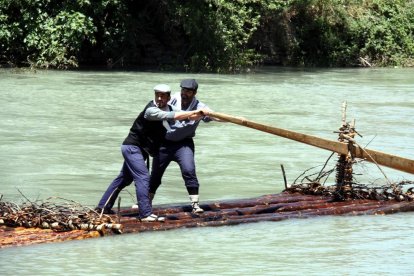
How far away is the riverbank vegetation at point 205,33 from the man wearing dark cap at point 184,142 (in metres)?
19.2

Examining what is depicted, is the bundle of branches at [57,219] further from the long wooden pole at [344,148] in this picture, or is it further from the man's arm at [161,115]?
the long wooden pole at [344,148]

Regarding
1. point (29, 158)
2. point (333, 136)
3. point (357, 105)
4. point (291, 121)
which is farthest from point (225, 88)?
point (29, 158)

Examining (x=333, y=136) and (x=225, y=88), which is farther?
(x=225, y=88)

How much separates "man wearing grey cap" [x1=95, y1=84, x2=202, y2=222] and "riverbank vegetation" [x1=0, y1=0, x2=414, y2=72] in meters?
19.4

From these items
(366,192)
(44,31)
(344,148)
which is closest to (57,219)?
(344,148)

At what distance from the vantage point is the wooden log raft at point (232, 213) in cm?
942

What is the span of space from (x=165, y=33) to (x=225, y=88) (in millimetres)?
6728

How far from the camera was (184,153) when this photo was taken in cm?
1015

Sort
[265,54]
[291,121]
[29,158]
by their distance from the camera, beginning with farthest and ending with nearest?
[265,54] < [291,121] < [29,158]

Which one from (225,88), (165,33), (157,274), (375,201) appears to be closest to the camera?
(157,274)

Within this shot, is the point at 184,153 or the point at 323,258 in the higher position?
the point at 184,153

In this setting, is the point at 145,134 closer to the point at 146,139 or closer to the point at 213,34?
the point at 146,139

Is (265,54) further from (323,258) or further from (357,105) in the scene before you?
(323,258)

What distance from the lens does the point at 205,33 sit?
3044cm
